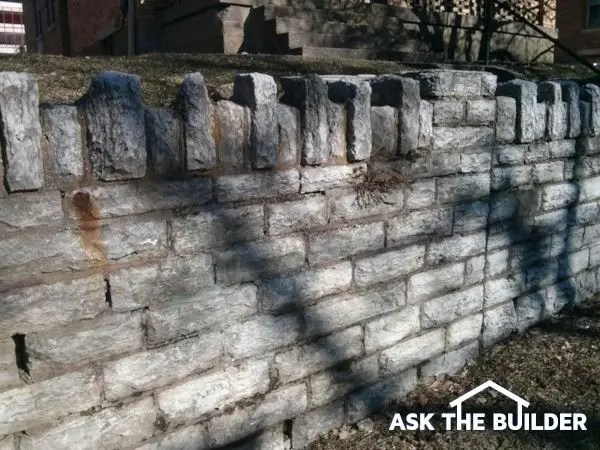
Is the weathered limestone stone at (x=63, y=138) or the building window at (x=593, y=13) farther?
the building window at (x=593, y=13)

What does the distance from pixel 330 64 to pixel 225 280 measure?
388 centimetres

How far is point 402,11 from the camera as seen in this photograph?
838cm

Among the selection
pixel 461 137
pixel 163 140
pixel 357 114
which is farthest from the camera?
pixel 461 137

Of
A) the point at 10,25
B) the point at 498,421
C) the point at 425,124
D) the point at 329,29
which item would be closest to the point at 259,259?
the point at 425,124

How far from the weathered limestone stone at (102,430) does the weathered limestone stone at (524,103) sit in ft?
9.41

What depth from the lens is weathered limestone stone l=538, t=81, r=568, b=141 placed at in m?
3.96

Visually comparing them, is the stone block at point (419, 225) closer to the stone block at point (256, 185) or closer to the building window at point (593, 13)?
the stone block at point (256, 185)

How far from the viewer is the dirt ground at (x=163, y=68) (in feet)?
12.2

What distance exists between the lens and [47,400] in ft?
6.76

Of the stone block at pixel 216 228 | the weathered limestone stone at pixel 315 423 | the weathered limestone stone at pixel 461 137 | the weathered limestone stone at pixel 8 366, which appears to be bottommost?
the weathered limestone stone at pixel 315 423

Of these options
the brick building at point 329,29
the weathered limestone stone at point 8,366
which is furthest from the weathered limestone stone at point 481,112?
the brick building at point 329,29

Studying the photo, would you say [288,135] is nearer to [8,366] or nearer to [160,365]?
[160,365]

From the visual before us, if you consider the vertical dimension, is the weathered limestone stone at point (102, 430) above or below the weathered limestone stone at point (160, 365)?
below

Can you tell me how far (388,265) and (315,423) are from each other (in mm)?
925
